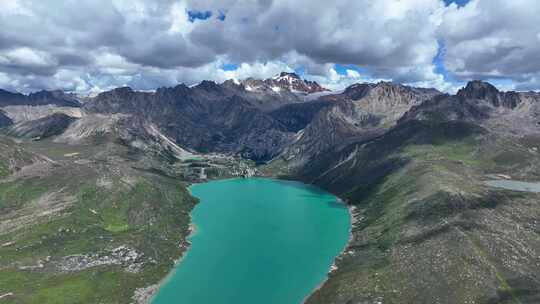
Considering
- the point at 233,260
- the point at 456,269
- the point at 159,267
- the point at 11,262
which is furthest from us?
the point at 233,260

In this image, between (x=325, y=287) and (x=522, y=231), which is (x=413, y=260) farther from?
(x=522, y=231)

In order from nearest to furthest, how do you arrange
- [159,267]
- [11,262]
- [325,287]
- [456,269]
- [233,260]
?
[456,269] → [325,287] → [11,262] → [159,267] → [233,260]

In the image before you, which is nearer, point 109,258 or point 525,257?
point 525,257

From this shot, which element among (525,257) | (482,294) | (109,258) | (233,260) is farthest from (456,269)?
(109,258)

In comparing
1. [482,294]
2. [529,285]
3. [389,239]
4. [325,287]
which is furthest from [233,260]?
[529,285]

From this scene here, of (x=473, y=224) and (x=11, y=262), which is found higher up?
(x=473, y=224)

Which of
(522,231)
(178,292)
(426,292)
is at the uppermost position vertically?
(522,231)

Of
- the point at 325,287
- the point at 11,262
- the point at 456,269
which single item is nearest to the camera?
the point at 456,269

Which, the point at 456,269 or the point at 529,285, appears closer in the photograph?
the point at 529,285

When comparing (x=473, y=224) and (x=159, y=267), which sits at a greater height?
(x=473, y=224)

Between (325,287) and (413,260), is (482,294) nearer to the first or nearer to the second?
(413,260)
